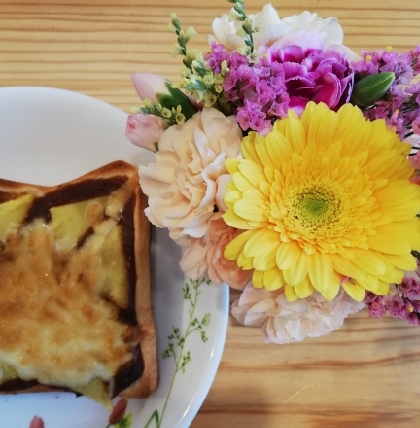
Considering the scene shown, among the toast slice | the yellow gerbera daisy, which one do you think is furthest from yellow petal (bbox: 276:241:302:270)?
the toast slice

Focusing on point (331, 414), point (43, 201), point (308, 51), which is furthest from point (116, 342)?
point (308, 51)

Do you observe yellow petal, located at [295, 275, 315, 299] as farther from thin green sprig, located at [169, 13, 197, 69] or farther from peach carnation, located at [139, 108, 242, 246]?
thin green sprig, located at [169, 13, 197, 69]

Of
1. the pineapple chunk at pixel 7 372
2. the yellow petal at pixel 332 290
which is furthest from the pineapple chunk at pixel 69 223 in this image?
the yellow petal at pixel 332 290

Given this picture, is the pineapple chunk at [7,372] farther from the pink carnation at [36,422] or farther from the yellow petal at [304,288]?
the yellow petal at [304,288]

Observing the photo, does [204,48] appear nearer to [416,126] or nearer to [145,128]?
[145,128]

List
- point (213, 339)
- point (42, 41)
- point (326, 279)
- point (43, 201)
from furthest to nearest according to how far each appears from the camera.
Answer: point (42, 41) → point (43, 201) → point (213, 339) → point (326, 279)

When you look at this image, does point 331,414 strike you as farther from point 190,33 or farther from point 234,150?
point 190,33
